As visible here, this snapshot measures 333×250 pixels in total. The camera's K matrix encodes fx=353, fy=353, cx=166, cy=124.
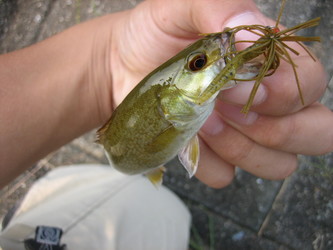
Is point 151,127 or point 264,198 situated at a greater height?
point 151,127

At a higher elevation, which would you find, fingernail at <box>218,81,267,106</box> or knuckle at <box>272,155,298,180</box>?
→ fingernail at <box>218,81,267,106</box>

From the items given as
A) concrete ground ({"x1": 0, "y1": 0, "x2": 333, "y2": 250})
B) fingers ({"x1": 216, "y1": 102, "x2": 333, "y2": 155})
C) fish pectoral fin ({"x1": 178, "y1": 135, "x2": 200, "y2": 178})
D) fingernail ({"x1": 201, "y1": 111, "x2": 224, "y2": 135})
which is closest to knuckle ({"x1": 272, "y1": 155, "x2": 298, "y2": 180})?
fingers ({"x1": 216, "y1": 102, "x2": 333, "y2": 155})

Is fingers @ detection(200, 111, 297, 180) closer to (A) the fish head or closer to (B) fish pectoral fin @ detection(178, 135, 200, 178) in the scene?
(B) fish pectoral fin @ detection(178, 135, 200, 178)

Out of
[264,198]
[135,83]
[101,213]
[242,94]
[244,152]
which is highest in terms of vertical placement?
[242,94]

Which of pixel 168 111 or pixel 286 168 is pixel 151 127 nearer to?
pixel 168 111

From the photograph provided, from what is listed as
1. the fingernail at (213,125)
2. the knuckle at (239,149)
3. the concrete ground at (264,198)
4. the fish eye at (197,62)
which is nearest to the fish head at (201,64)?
the fish eye at (197,62)

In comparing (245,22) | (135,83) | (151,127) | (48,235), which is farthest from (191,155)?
(48,235)
